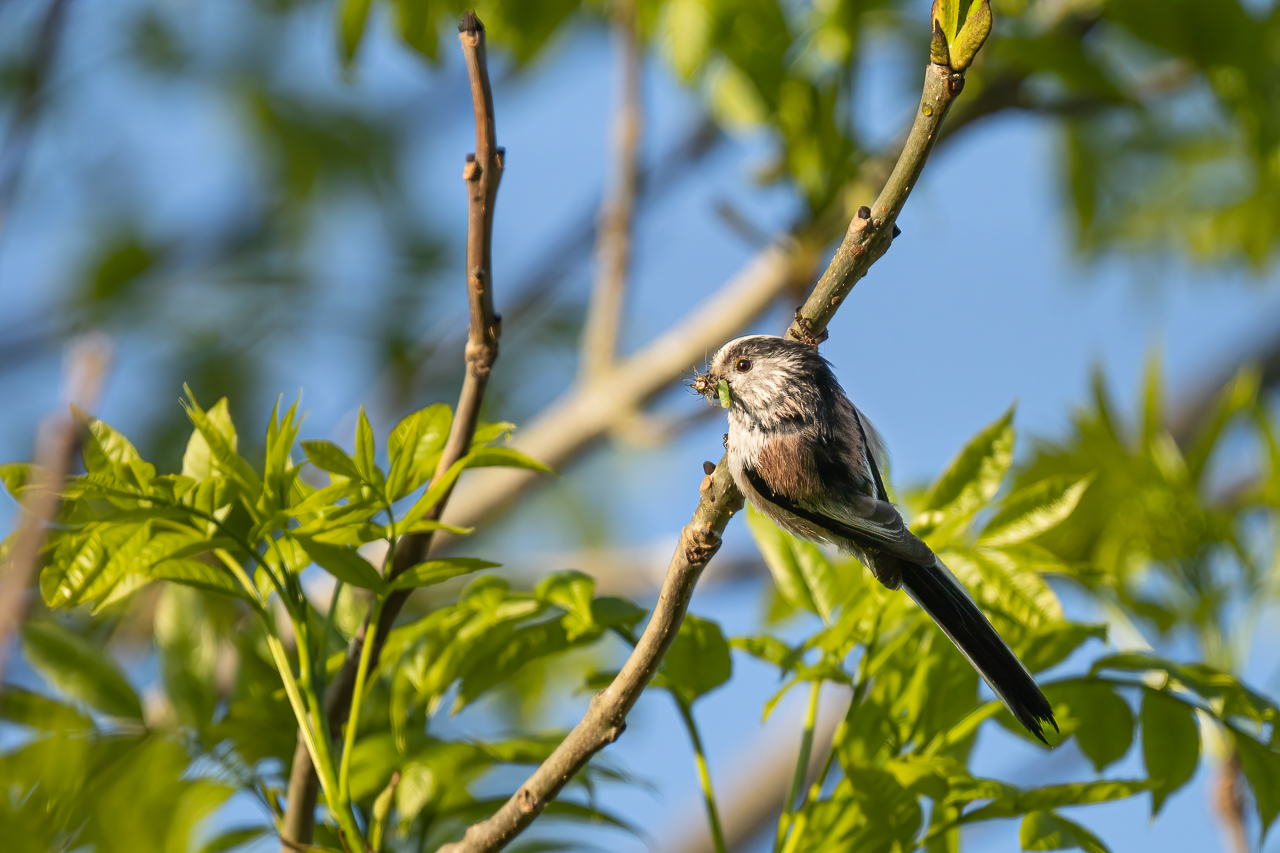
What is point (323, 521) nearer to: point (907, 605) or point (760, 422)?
point (760, 422)

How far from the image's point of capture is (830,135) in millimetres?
2910

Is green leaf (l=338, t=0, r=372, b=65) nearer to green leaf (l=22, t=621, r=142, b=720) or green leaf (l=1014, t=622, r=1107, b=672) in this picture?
green leaf (l=22, t=621, r=142, b=720)

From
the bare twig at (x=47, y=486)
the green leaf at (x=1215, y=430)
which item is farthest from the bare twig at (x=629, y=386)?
the bare twig at (x=47, y=486)

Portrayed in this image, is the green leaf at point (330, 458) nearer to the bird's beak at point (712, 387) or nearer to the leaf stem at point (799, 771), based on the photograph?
the bird's beak at point (712, 387)

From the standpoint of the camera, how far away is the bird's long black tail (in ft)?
4.83

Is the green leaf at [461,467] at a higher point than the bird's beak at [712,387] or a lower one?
lower

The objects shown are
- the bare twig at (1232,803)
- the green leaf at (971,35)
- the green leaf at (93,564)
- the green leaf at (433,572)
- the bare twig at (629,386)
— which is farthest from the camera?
the bare twig at (629,386)

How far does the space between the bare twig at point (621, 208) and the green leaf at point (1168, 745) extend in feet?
7.57

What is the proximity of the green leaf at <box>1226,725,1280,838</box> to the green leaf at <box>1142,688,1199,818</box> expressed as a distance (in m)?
0.07

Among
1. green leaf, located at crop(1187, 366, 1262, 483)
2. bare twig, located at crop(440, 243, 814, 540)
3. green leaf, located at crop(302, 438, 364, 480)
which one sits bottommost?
green leaf, located at crop(302, 438, 364, 480)

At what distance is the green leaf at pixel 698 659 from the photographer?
1.71m

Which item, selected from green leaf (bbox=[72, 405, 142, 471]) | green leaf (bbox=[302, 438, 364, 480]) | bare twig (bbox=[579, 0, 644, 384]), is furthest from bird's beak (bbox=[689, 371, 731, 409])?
bare twig (bbox=[579, 0, 644, 384])

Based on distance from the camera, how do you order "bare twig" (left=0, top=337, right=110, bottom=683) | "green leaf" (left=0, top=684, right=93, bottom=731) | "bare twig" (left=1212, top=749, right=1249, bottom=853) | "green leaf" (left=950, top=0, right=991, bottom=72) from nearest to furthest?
"bare twig" (left=0, top=337, right=110, bottom=683)
"green leaf" (left=950, top=0, right=991, bottom=72)
"green leaf" (left=0, top=684, right=93, bottom=731)
"bare twig" (left=1212, top=749, right=1249, bottom=853)

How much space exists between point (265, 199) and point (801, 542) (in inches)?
197
